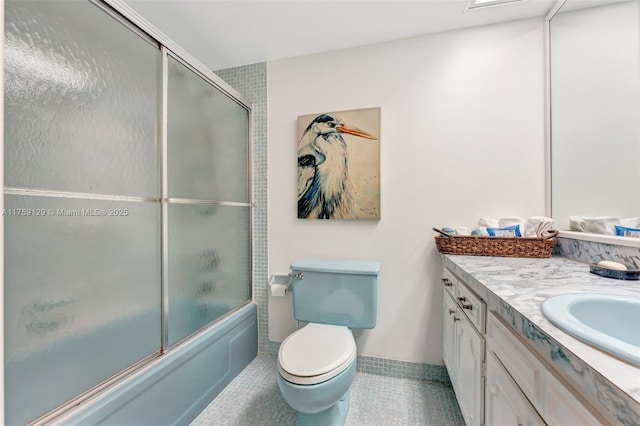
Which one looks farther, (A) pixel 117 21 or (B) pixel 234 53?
(B) pixel 234 53

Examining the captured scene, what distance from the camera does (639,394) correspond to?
1.14 feet

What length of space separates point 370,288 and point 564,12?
1878 mm

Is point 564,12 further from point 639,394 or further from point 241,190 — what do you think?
point 241,190

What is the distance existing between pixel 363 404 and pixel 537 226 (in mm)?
1377

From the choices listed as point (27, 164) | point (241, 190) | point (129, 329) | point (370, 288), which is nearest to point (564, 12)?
point (370, 288)

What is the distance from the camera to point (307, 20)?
1.49 meters

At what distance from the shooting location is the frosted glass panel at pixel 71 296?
759mm

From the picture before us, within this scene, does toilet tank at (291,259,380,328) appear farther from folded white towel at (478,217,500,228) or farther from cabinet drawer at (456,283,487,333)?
folded white towel at (478,217,500,228)

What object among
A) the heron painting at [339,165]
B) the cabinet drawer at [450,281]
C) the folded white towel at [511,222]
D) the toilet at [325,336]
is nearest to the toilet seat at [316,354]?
the toilet at [325,336]

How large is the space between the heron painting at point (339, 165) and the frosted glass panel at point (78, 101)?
0.91 meters

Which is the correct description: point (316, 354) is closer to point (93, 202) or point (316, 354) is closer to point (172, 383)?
point (172, 383)

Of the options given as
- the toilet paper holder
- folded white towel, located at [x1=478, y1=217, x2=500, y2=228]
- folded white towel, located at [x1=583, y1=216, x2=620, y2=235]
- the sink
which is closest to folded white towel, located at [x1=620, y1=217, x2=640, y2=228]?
folded white towel, located at [x1=583, y1=216, x2=620, y2=235]

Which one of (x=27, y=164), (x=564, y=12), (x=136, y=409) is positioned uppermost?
(x=564, y=12)

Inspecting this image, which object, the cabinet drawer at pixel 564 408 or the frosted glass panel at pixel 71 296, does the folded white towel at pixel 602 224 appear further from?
the frosted glass panel at pixel 71 296
